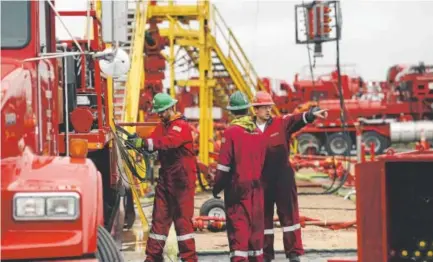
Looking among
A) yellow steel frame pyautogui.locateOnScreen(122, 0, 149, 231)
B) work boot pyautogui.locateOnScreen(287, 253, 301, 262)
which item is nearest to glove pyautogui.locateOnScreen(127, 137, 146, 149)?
work boot pyautogui.locateOnScreen(287, 253, 301, 262)

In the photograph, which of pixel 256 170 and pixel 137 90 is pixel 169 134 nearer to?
pixel 256 170

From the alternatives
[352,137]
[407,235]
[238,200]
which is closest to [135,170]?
[238,200]

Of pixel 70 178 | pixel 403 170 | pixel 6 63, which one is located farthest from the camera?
pixel 403 170

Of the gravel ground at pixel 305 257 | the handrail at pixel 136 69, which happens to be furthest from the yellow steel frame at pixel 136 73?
the gravel ground at pixel 305 257

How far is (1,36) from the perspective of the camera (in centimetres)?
538

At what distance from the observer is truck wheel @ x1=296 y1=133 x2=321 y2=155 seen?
31.3 meters

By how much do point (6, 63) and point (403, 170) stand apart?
314 centimetres

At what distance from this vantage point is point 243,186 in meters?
7.60

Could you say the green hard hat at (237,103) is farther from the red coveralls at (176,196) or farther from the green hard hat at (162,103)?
the green hard hat at (162,103)

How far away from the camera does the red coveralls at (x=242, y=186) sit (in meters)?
7.59

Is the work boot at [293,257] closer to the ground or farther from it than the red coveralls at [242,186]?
closer to the ground

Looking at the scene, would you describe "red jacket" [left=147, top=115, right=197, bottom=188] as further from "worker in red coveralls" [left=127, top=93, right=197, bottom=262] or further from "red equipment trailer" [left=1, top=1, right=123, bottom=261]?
"red equipment trailer" [left=1, top=1, right=123, bottom=261]

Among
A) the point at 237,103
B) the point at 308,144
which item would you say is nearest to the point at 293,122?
the point at 237,103

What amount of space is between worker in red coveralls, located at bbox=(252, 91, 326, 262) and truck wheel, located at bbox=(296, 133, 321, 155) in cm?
2275
